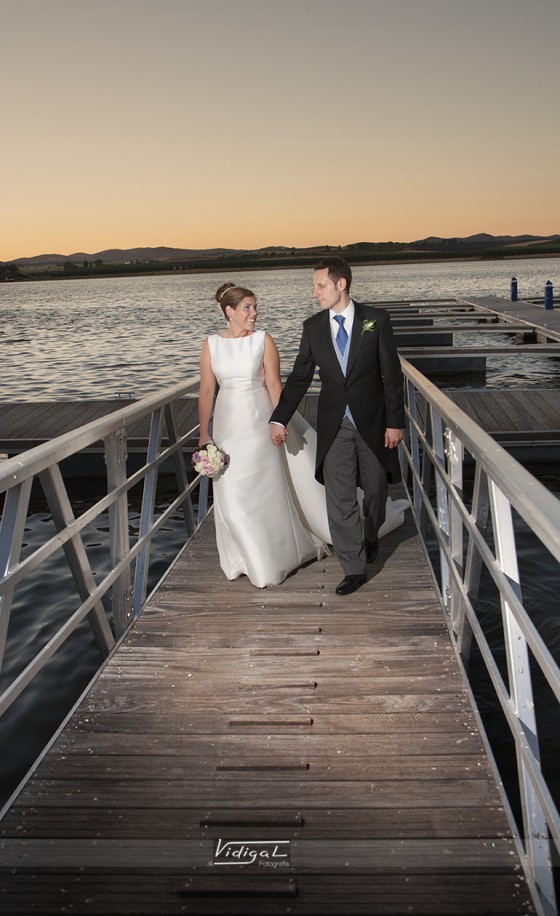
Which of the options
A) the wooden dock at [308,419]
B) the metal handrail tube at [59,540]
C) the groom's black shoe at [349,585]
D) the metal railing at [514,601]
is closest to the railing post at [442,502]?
the metal railing at [514,601]

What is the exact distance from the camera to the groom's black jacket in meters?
4.44

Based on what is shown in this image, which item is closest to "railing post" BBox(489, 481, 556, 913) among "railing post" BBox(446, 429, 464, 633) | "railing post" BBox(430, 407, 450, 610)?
"railing post" BBox(446, 429, 464, 633)

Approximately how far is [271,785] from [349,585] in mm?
1911

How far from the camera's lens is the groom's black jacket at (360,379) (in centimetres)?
444

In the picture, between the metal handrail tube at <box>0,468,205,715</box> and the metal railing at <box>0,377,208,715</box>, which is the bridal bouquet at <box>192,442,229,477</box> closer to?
the metal railing at <box>0,377,208,715</box>

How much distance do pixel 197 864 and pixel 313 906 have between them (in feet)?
1.29

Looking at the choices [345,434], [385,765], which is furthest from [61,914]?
[345,434]

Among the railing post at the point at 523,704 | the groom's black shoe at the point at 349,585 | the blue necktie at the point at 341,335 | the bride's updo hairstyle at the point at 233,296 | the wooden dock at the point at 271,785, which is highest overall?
the bride's updo hairstyle at the point at 233,296

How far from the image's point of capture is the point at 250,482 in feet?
16.0

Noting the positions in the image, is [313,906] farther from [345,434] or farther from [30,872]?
[345,434]

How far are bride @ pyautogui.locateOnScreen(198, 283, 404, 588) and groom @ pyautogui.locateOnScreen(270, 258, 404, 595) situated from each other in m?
0.23

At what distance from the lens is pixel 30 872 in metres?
2.42

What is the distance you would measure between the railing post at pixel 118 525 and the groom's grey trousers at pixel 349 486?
1231mm

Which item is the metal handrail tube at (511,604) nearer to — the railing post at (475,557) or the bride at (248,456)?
the railing post at (475,557)
